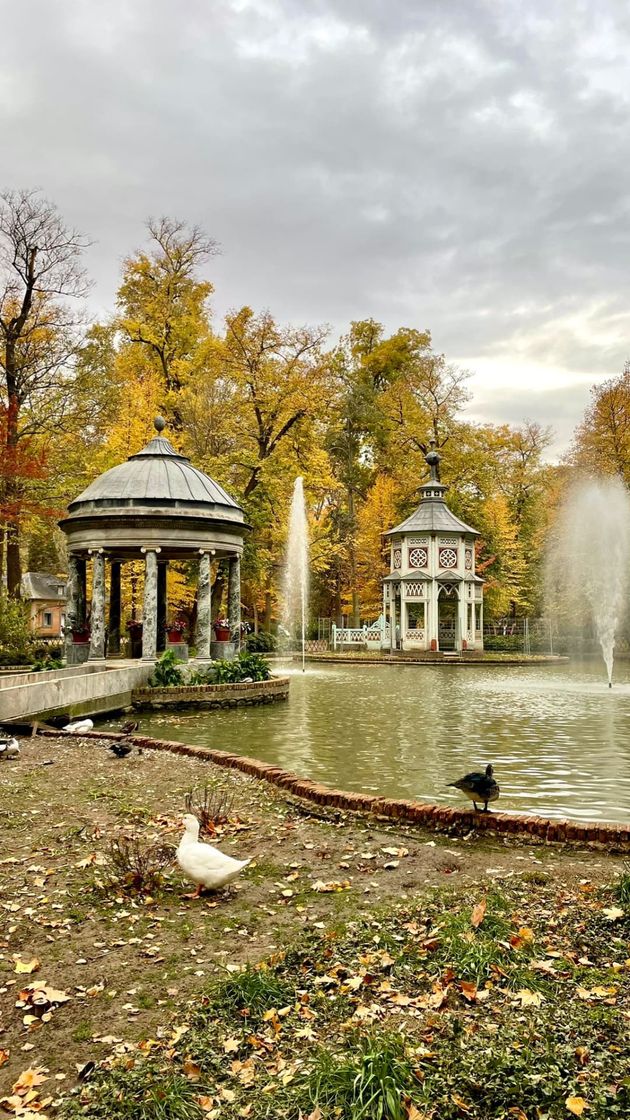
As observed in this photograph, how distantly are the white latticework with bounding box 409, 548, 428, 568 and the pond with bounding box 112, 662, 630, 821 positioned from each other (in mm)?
15147

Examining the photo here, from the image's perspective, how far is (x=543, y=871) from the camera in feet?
18.0

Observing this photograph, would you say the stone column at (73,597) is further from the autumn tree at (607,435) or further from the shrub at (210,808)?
the autumn tree at (607,435)

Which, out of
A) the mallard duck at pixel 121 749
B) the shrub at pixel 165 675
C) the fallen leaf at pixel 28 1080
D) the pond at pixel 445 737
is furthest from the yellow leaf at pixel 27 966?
the shrub at pixel 165 675

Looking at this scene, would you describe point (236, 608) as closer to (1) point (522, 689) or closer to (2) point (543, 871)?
(1) point (522, 689)

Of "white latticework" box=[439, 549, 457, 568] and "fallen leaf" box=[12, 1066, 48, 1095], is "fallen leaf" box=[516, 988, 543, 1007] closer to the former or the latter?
"fallen leaf" box=[12, 1066, 48, 1095]

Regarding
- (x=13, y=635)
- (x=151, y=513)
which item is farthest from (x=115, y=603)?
(x=151, y=513)

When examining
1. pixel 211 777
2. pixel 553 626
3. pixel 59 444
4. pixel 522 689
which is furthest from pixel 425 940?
pixel 553 626

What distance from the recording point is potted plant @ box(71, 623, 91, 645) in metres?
19.7

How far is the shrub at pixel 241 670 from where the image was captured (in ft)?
56.5

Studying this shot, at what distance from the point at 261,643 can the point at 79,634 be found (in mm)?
14352

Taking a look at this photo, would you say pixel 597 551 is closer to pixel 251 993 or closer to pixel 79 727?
pixel 79 727

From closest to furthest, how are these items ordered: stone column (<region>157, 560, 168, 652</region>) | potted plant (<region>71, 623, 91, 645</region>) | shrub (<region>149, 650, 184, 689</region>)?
shrub (<region>149, 650, 184, 689</region>) < potted plant (<region>71, 623, 91, 645</region>) < stone column (<region>157, 560, 168, 652</region>)

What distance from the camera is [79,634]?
1980cm

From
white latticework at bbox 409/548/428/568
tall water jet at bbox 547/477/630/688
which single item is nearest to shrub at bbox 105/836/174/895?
tall water jet at bbox 547/477/630/688
